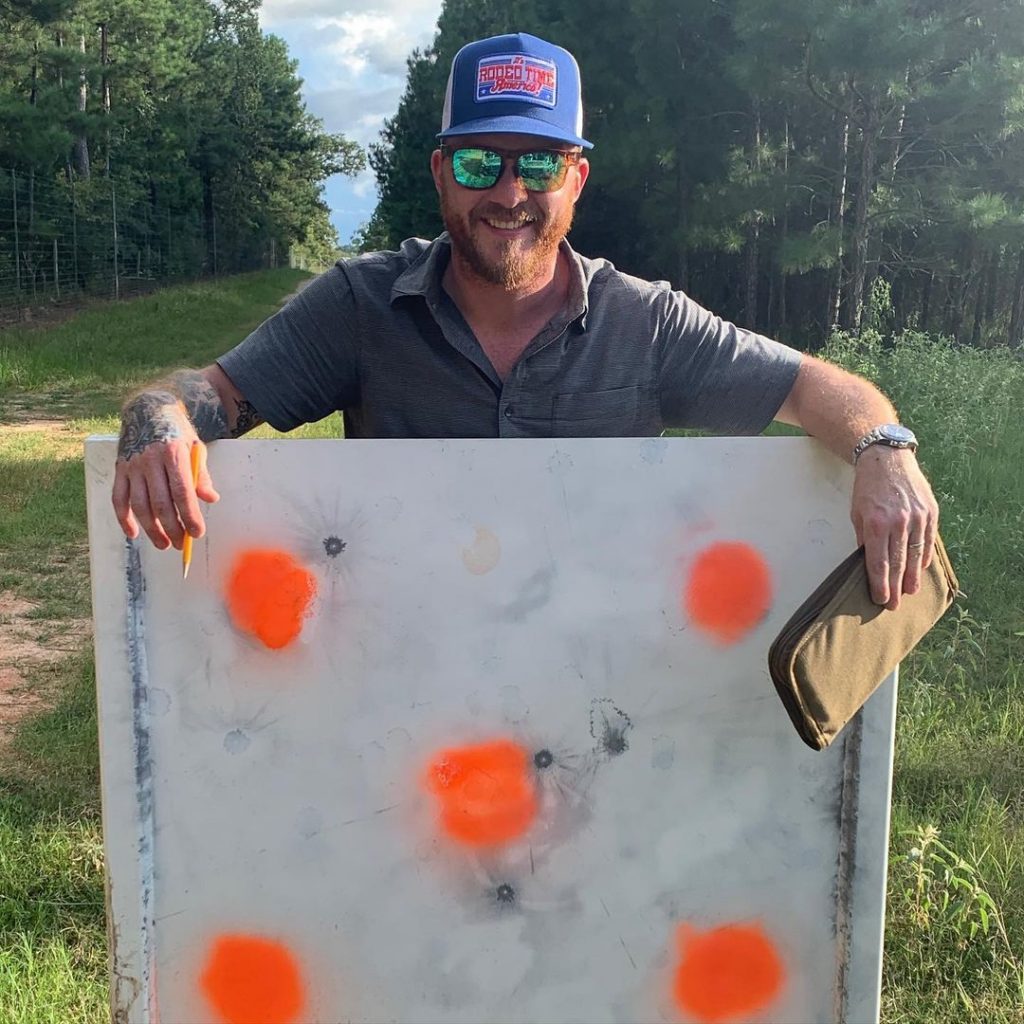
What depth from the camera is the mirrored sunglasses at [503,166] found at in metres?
2.18

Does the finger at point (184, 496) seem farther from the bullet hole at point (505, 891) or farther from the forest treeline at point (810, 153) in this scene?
the forest treeline at point (810, 153)

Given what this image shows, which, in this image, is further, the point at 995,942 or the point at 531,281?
the point at 995,942

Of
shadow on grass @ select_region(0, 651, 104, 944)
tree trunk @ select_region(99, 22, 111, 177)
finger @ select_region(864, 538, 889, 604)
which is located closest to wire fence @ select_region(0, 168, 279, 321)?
tree trunk @ select_region(99, 22, 111, 177)

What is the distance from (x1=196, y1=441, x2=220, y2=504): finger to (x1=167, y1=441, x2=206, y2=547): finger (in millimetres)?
25

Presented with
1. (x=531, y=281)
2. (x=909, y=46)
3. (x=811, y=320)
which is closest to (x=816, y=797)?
(x=531, y=281)

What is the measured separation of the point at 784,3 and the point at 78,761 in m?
12.0

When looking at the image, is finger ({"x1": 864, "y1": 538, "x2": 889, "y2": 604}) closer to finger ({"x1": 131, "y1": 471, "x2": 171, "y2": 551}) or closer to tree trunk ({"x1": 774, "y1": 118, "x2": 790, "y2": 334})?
finger ({"x1": 131, "y1": 471, "x2": 171, "y2": 551})

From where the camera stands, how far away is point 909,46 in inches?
435

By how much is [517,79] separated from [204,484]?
1.13 m

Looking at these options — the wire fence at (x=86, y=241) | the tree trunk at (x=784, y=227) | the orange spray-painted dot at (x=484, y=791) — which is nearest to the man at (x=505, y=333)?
the orange spray-painted dot at (x=484, y=791)

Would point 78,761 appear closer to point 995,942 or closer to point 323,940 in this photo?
point 323,940

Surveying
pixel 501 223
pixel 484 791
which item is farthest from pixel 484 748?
pixel 501 223

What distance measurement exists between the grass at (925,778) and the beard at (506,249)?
165 centimetres

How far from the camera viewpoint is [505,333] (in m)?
2.24
